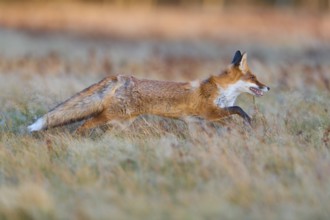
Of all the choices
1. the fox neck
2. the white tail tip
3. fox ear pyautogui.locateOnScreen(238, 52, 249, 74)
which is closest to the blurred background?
fox ear pyautogui.locateOnScreen(238, 52, 249, 74)

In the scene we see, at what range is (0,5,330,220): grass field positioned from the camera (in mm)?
6027

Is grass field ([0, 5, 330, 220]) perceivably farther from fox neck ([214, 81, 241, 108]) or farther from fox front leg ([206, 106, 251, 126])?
fox neck ([214, 81, 241, 108])

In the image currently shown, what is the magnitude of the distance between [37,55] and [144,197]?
40.5ft

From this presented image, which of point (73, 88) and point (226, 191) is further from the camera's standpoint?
point (73, 88)

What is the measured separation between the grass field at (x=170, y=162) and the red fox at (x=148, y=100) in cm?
19

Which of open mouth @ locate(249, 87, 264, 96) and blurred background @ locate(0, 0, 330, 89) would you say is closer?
open mouth @ locate(249, 87, 264, 96)

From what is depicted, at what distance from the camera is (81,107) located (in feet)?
29.1

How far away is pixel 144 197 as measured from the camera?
6266 millimetres

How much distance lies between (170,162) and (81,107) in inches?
81.7

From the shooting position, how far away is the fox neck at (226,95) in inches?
367

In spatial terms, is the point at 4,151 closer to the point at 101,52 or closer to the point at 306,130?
the point at 306,130

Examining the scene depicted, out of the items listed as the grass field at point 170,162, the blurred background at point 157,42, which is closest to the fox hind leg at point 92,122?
the grass field at point 170,162

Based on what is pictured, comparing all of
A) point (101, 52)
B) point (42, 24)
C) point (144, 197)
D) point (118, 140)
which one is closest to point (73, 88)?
point (118, 140)

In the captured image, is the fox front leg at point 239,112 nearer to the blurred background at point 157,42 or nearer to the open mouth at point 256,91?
the open mouth at point 256,91
